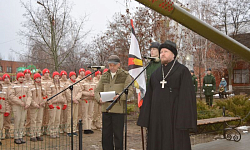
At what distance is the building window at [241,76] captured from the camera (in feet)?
130

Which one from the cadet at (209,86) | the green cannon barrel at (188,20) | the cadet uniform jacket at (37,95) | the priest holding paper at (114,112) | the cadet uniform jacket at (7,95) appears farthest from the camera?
the cadet at (209,86)

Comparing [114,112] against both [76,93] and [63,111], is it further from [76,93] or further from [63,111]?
[63,111]

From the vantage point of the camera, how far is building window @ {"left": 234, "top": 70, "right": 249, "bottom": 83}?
3956cm

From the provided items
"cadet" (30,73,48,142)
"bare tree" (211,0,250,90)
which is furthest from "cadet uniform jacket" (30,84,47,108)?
"bare tree" (211,0,250,90)

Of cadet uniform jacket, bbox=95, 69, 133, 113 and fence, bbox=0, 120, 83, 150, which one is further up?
cadet uniform jacket, bbox=95, 69, 133, 113

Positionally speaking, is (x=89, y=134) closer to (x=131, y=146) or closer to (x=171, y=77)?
(x=131, y=146)

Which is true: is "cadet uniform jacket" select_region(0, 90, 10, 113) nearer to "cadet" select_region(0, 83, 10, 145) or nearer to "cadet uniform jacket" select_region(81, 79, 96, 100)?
"cadet" select_region(0, 83, 10, 145)

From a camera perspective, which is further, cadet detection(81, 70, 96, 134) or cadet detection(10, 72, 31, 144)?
cadet detection(81, 70, 96, 134)

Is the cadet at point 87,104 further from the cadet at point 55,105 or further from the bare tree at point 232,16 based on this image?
the bare tree at point 232,16

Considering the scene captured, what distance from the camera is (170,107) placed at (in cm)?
382

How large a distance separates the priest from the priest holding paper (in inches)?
59.9

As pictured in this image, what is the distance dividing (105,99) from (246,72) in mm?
38615

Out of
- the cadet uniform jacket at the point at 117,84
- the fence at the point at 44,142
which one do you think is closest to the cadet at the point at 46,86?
the fence at the point at 44,142

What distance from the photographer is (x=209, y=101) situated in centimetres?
1536
